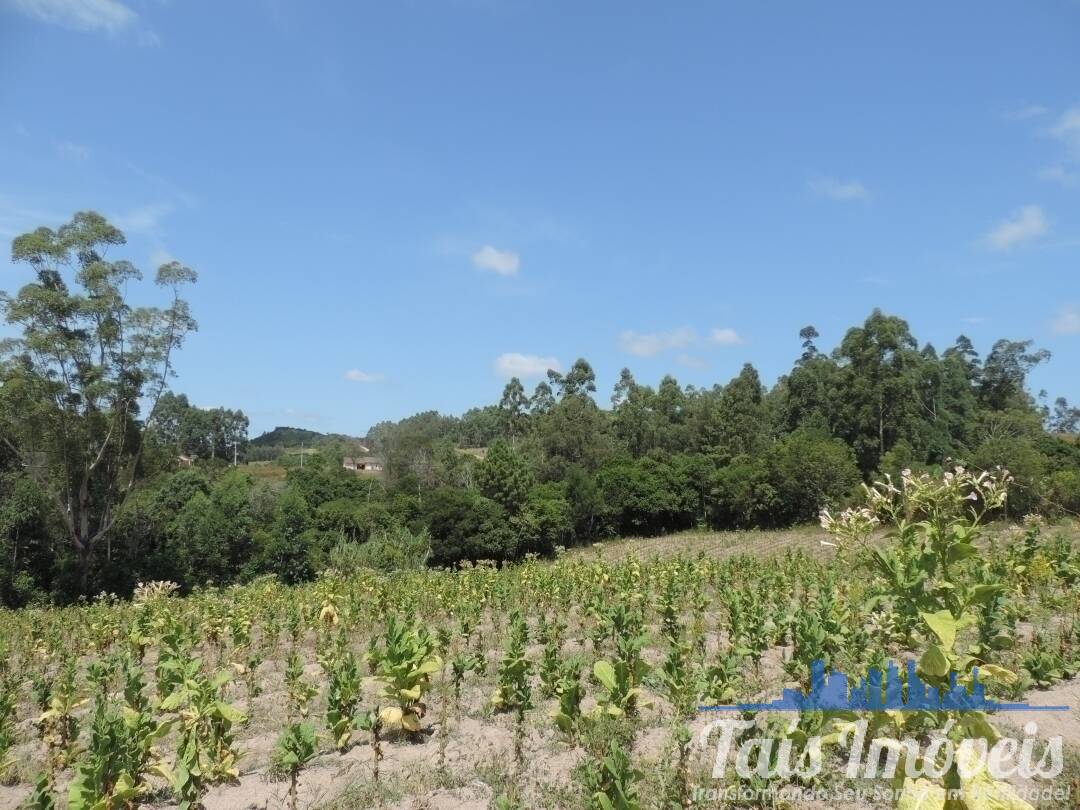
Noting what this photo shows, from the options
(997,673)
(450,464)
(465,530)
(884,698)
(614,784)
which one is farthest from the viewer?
(450,464)

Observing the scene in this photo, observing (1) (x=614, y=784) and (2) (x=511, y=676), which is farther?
(2) (x=511, y=676)

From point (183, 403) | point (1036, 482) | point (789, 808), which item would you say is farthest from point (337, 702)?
point (183, 403)

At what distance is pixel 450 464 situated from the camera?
54.5 m

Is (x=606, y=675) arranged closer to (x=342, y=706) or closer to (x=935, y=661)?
(x=342, y=706)

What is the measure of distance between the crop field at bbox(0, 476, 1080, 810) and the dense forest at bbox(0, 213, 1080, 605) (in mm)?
12576

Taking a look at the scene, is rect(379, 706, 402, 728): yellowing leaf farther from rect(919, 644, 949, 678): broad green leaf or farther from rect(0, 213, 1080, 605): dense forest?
rect(0, 213, 1080, 605): dense forest

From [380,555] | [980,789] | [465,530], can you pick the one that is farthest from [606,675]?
[465,530]

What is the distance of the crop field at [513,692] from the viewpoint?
143 inches

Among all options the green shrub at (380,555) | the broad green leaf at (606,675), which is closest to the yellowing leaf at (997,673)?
the broad green leaf at (606,675)

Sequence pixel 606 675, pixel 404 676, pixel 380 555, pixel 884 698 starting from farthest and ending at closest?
1. pixel 380 555
2. pixel 404 676
3. pixel 606 675
4. pixel 884 698

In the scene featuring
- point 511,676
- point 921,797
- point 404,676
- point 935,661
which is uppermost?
point 935,661

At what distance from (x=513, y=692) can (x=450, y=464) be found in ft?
162

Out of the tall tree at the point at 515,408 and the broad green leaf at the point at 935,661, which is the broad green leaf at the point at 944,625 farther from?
the tall tree at the point at 515,408

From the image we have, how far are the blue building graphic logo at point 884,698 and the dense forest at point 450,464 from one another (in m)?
16.1
